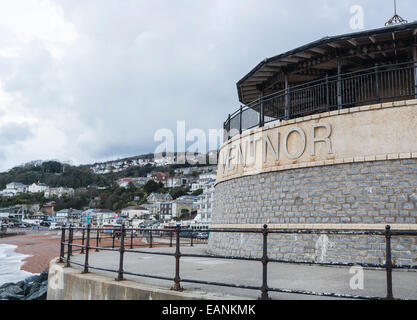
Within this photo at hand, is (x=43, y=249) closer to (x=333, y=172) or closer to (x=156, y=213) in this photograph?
(x=333, y=172)

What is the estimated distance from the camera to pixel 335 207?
8.96 m

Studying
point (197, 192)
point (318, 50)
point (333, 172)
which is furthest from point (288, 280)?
point (197, 192)

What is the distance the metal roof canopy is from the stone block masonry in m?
4.50

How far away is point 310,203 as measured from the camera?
9422mm

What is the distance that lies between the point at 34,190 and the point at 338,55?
661ft

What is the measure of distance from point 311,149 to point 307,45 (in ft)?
13.5

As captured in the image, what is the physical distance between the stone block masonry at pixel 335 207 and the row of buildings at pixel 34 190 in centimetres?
17342

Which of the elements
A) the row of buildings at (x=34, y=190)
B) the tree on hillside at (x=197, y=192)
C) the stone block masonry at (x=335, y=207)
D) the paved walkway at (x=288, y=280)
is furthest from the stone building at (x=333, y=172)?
the row of buildings at (x=34, y=190)

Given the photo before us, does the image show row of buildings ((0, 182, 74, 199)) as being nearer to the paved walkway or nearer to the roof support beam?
the roof support beam

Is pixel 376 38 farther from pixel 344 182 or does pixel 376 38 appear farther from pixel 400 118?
pixel 344 182

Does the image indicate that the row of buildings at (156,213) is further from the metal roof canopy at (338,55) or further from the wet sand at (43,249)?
the metal roof canopy at (338,55)

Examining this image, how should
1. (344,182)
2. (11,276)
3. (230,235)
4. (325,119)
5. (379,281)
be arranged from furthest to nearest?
(11,276) < (230,235) < (325,119) < (344,182) < (379,281)
